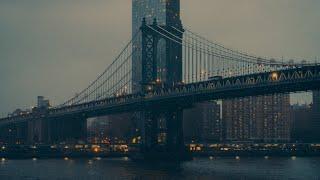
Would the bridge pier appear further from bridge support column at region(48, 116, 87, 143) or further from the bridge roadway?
bridge support column at region(48, 116, 87, 143)

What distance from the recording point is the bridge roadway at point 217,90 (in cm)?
9188

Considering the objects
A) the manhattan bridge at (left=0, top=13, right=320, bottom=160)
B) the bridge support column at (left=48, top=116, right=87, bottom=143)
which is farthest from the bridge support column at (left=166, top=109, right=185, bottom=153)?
the bridge support column at (left=48, top=116, right=87, bottom=143)

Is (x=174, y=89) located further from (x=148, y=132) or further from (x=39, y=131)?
(x=39, y=131)

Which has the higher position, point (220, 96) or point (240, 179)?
point (220, 96)

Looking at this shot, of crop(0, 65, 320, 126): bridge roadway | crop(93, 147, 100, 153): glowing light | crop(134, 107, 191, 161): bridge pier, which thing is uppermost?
crop(0, 65, 320, 126): bridge roadway

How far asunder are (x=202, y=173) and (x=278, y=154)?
84445mm

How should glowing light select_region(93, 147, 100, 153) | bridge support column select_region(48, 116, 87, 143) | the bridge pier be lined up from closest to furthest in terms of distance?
the bridge pier < glowing light select_region(93, 147, 100, 153) < bridge support column select_region(48, 116, 87, 143)

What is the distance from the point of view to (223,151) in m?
170

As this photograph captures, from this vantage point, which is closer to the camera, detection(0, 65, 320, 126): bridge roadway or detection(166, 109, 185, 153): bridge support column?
detection(0, 65, 320, 126): bridge roadway

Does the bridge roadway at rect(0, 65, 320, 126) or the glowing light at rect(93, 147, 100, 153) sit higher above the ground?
the bridge roadway at rect(0, 65, 320, 126)

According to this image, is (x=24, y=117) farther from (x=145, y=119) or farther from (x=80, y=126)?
(x=145, y=119)

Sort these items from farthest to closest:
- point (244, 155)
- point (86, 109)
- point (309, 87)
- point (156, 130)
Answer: point (244, 155) → point (86, 109) → point (156, 130) → point (309, 87)

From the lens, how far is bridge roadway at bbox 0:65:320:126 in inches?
3617

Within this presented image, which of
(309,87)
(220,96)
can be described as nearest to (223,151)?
(220,96)
